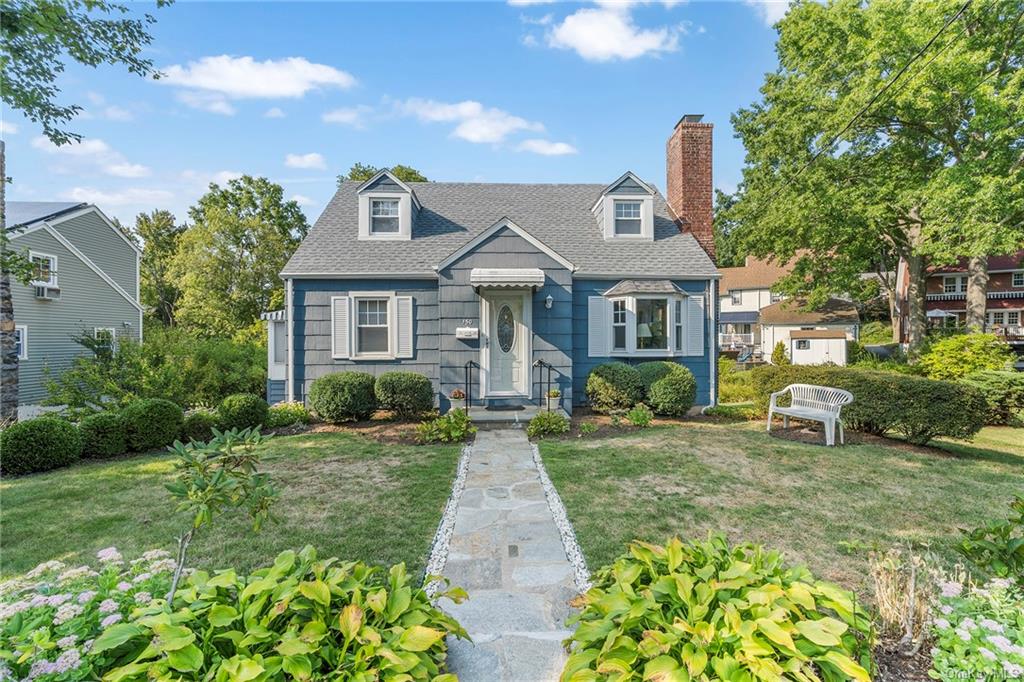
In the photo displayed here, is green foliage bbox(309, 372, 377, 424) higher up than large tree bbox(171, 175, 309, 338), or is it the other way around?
large tree bbox(171, 175, 309, 338)

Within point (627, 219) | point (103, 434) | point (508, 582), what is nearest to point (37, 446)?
point (103, 434)

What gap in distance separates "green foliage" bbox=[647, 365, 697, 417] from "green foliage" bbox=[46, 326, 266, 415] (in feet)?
32.0

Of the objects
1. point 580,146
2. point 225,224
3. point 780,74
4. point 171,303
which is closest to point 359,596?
A: point 580,146

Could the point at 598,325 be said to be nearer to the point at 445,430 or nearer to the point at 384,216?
the point at 445,430

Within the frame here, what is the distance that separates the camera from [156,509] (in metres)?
4.50

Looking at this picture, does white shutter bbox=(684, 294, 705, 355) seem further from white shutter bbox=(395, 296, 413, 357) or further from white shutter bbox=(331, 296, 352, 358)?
white shutter bbox=(331, 296, 352, 358)

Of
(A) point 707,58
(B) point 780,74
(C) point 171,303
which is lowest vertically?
(C) point 171,303

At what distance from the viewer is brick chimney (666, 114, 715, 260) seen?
11.7m

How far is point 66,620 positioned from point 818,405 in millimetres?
9423

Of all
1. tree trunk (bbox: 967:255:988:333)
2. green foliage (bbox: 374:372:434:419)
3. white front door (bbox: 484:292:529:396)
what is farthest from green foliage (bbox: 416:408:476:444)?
tree trunk (bbox: 967:255:988:333)

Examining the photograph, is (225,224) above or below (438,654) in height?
above

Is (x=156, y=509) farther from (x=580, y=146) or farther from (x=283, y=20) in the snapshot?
(x=580, y=146)

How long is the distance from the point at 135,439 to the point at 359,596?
711cm

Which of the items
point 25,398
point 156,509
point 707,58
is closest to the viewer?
point 156,509
